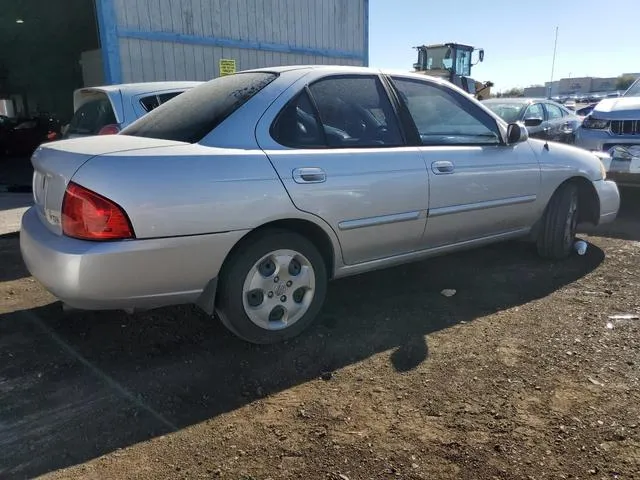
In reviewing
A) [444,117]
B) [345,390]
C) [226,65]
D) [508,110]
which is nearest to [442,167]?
[444,117]

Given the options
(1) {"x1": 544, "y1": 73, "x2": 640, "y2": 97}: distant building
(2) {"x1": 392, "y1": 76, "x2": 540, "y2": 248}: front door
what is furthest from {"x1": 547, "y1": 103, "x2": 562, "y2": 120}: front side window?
(1) {"x1": 544, "y1": 73, "x2": 640, "y2": 97}: distant building

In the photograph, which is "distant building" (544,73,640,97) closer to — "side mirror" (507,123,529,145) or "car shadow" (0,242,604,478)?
"side mirror" (507,123,529,145)

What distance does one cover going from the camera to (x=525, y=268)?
187 inches

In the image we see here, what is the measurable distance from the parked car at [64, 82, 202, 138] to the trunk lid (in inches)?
113

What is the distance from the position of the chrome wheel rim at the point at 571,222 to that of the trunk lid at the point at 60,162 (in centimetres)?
352

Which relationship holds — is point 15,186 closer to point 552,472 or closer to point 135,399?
point 135,399

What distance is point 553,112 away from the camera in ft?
37.9

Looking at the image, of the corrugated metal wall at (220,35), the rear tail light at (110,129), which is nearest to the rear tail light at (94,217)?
the rear tail light at (110,129)

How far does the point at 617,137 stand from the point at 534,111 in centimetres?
393

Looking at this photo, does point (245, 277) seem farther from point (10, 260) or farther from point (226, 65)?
point (226, 65)

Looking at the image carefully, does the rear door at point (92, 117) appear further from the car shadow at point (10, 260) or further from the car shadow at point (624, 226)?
the car shadow at point (624, 226)

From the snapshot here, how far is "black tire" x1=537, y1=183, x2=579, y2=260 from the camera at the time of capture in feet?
15.6

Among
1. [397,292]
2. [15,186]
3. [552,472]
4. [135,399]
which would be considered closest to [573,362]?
[552,472]

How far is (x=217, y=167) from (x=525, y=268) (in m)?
3.09
